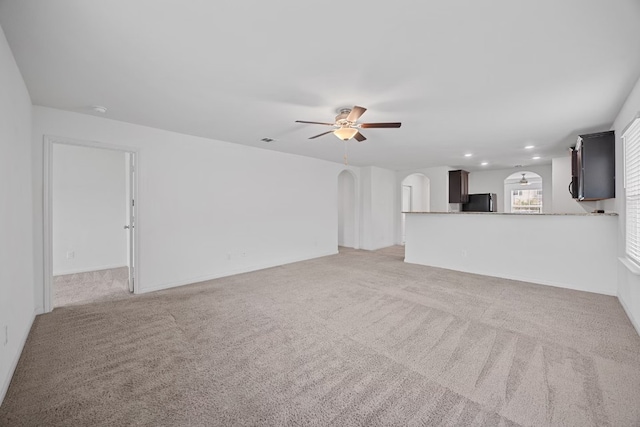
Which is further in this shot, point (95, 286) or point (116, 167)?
point (116, 167)

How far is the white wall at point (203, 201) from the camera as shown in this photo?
354 cm

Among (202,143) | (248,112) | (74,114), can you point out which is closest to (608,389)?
(248,112)

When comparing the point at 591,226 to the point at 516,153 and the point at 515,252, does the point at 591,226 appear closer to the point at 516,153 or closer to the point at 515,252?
the point at 515,252

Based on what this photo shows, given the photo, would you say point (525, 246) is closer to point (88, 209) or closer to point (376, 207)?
point (376, 207)

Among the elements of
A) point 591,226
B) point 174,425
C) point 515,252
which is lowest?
point 174,425

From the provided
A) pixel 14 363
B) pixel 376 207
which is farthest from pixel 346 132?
pixel 376 207

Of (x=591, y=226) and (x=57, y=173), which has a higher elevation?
(x=57, y=173)

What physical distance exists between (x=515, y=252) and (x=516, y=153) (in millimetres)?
2495

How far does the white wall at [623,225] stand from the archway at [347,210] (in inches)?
201

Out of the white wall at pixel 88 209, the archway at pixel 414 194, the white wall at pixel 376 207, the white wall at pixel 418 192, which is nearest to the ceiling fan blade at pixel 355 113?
the white wall at pixel 376 207

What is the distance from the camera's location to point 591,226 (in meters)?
3.90

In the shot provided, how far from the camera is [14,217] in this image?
2164 mm

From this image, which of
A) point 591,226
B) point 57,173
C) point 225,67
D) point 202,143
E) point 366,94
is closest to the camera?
point 225,67

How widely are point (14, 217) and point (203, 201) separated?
238 centimetres
